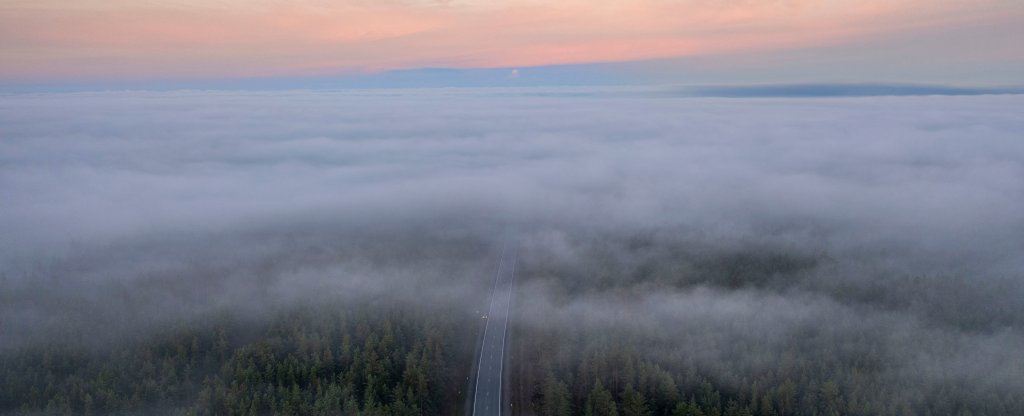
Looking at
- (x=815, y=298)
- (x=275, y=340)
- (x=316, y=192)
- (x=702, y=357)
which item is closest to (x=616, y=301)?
(x=702, y=357)

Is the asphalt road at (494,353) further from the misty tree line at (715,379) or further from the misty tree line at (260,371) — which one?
the misty tree line at (260,371)

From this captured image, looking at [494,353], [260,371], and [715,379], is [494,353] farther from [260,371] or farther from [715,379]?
[260,371]

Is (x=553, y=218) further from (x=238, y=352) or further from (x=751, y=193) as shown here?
(x=238, y=352)

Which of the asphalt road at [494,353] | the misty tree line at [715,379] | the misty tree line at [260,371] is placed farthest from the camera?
the asphalt road at [494,353]

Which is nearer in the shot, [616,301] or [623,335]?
[623,335]

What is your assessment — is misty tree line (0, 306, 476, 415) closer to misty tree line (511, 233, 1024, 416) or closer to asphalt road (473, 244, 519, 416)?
asphalt road (473, 244, 519, 416)

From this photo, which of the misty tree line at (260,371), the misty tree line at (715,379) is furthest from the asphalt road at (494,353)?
the misty tree line at (260,371)
